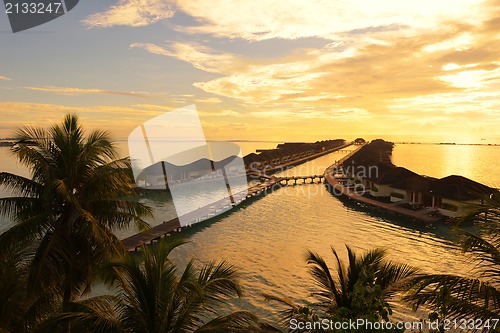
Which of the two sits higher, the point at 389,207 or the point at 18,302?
the point at 18,302

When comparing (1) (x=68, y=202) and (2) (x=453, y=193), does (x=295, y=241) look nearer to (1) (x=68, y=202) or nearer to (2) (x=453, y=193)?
(2) (x=453, y=193)

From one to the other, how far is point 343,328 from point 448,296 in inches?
52.7

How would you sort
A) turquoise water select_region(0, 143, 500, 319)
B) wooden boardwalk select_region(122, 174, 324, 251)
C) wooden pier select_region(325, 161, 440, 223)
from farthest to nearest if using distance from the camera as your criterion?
1. wooden pier select_region(325, 161, 440, 223)
2. wooden boardwalk select_region(122, 174, 324, 251)
3. turquoise water select_region(0, 143, 500, 319)

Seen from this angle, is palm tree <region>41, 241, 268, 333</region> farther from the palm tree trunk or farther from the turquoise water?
the turquoise water

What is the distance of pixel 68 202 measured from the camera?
7.85m

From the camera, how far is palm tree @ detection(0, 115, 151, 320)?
742cm

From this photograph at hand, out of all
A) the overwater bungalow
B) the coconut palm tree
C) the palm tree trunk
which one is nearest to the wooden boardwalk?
the coconut palm tree

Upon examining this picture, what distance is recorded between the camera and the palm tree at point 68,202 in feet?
24.3

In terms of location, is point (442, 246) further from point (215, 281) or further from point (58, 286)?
point (58, 286)

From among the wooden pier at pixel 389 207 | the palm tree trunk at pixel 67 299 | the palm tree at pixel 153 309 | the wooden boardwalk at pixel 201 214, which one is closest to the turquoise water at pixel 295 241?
the wooden pier at pixel 389 207

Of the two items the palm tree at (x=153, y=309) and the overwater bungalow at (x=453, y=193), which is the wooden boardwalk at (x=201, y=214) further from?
the overwater bungalow at (x=453, y=193)

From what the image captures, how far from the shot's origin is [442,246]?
2273 cm

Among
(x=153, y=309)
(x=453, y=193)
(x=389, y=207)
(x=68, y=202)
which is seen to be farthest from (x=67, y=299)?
(x=453, y=193)

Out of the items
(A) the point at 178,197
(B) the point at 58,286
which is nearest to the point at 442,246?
(B) the point at 58,286
